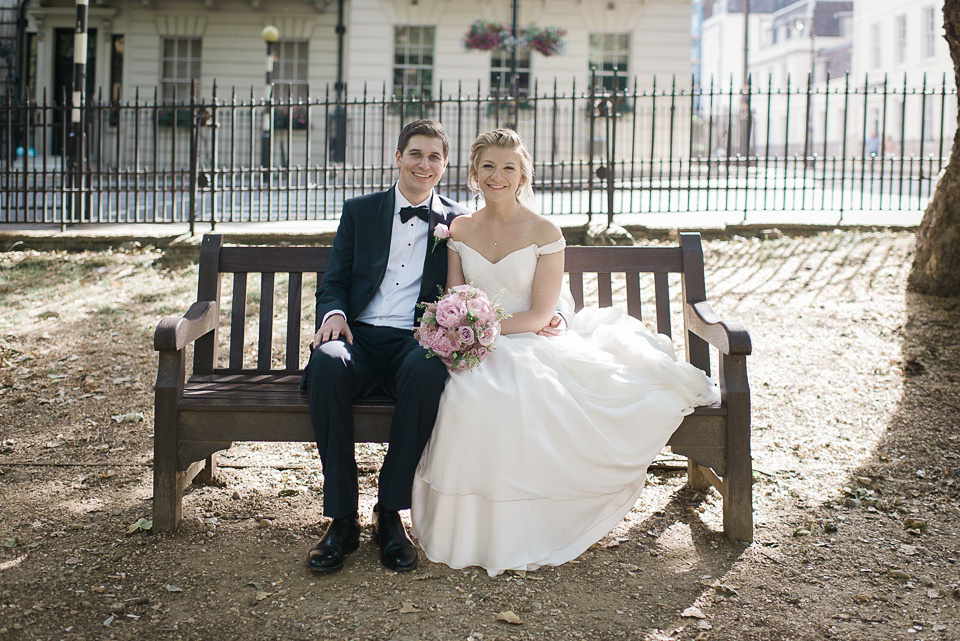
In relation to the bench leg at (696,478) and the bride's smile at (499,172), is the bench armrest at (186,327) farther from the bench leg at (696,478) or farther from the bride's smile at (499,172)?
the bench leg at (696,478)

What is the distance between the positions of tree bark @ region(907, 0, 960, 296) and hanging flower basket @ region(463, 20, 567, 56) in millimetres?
13340

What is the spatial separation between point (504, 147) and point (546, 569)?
1.77 m

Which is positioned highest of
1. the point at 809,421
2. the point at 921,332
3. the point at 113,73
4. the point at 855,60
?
the point at 855,60

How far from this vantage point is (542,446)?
333 centimetres

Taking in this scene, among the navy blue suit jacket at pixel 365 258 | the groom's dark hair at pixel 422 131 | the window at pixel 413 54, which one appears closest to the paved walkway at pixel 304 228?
the navy blue suit jacket at pixel 365 258

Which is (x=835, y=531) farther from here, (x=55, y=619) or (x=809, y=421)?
(x=55, y=619)

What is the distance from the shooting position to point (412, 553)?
11.0 ft

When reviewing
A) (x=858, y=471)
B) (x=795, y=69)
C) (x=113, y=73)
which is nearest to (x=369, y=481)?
(x=858, y=471)

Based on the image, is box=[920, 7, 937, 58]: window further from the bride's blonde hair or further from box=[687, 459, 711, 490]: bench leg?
the bride's blonde hair

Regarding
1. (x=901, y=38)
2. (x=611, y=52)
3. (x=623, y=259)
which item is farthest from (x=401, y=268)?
(x=901, y=38)

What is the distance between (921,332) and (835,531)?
3.44 meters

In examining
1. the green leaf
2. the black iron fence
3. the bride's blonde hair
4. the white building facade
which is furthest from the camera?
the white building facade

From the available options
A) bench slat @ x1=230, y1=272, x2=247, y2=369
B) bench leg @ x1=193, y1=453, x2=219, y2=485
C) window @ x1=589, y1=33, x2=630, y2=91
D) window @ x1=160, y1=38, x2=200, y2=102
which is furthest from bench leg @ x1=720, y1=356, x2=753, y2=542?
window @ x1=160, y1=38, x2=200, y2=102

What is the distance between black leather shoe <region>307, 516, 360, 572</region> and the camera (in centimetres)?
329
